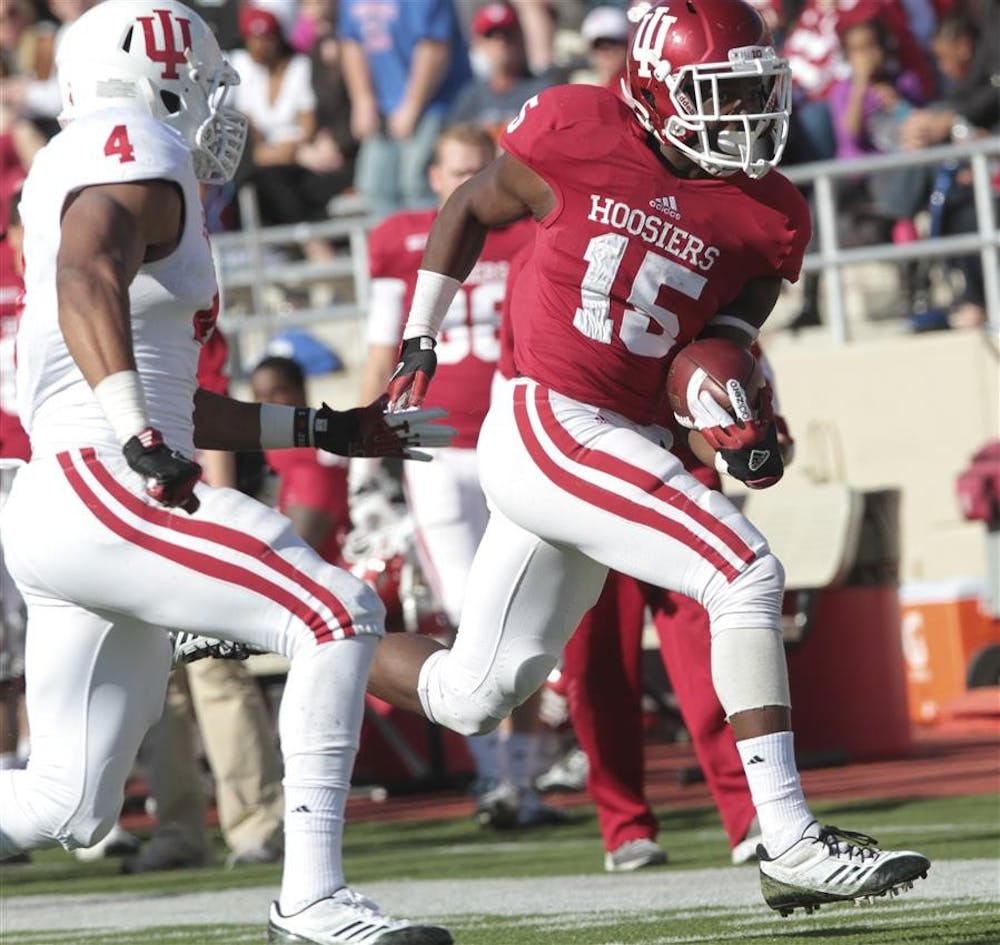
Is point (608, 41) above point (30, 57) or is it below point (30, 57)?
below

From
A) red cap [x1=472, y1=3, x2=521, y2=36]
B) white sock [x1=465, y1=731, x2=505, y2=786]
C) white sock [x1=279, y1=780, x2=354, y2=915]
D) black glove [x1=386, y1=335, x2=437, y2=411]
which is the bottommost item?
white sock [x1=465, y1=731, x2=505, y2=786]

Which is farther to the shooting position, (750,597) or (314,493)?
(314,493)

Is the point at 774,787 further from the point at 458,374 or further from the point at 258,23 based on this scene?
the point at 258,23

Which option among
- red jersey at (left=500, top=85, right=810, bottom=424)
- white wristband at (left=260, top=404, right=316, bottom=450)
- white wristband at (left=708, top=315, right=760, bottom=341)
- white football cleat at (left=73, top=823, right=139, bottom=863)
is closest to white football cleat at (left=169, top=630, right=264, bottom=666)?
white wristband at (left=260, top=404, right=316, bottom=450)

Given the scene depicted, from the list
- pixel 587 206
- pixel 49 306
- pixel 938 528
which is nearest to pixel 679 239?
pixel 587 206

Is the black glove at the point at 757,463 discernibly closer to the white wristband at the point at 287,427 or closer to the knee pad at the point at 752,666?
the knee pad at the point at 752,666

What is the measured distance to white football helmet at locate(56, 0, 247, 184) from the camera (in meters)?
4.46

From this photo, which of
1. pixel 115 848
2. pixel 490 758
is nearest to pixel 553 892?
pixel 490 758

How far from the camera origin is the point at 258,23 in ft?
44.3

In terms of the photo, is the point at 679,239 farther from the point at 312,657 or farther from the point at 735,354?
the point at 312,657

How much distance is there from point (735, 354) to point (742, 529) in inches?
18.2

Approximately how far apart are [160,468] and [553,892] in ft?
7.43

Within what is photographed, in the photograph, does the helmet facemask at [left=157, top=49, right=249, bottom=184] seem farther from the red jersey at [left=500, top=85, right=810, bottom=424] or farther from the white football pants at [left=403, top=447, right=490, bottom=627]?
the white football pants at [left=403, top=447, right=490, bottom=627]

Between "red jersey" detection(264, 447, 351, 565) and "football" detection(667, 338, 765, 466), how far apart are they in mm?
3736
